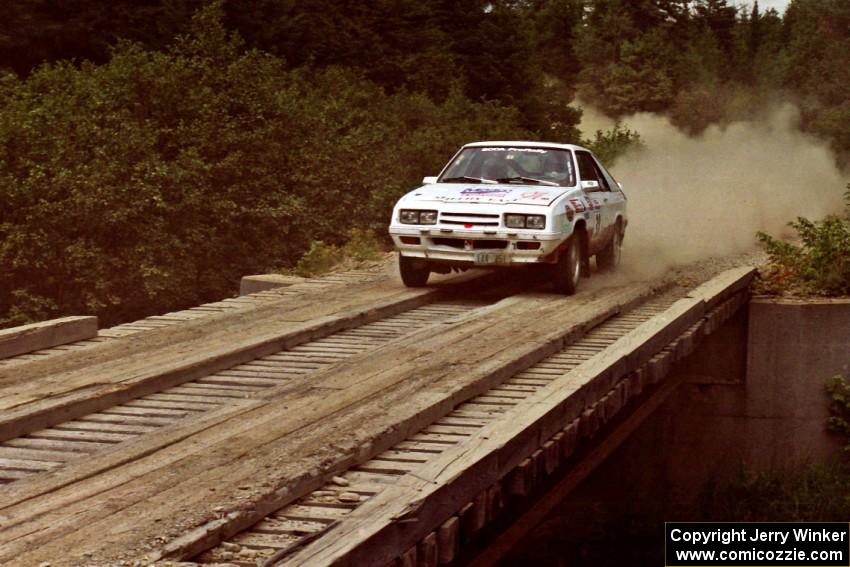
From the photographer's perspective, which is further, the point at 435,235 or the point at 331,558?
the point at 435,235

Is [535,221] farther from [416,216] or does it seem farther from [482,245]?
[416,216]

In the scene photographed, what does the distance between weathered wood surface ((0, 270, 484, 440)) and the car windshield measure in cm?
164

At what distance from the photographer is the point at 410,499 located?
537cm

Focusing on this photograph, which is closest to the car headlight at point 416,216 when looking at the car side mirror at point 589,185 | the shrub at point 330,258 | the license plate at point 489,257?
the license plate at point 489,257

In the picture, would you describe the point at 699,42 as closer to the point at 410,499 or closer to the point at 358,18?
the point at 358,18

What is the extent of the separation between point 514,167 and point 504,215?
1.42 metres

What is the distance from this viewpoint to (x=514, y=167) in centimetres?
1402

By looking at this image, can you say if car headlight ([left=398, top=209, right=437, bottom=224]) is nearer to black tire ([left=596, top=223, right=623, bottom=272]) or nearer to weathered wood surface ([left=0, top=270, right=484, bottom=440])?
weathered wood surface ([left=0, top=270, right=484, bottom=440])

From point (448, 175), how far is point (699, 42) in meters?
77.7

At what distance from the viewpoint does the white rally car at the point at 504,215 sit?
1275 centimetres

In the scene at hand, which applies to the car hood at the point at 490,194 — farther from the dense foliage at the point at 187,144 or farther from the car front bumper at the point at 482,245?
the dense foliage at the point at 187,144

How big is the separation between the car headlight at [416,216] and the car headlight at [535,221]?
0.94 m

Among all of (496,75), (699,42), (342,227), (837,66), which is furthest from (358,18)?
(699,42)

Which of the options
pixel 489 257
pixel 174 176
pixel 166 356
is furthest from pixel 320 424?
pixel 174 176
